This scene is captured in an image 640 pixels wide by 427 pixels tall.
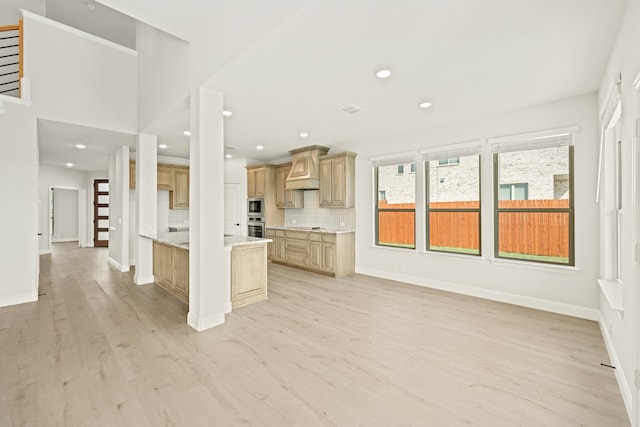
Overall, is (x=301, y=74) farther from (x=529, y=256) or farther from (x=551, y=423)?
(x=529, y=256)

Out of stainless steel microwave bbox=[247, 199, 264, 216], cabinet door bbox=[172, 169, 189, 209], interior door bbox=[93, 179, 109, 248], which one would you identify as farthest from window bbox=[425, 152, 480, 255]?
interior door bbox=[93, 179, 109, 248]

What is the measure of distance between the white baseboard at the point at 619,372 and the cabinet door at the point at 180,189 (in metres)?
7.74

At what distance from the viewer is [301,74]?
2986 millimetres

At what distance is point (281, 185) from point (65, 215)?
9.94m

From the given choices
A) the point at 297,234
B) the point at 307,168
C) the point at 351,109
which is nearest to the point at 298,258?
the point at 297,234

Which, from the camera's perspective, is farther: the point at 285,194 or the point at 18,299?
the point at 285,194

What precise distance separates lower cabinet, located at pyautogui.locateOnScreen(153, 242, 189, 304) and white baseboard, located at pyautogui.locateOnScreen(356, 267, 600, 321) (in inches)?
138

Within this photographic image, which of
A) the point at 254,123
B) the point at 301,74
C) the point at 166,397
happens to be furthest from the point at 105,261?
the point at 301,74

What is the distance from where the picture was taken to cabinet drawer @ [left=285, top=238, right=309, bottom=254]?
631cm

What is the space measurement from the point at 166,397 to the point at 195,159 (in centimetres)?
232

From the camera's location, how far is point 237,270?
396cm

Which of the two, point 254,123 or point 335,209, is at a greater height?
point 254,123

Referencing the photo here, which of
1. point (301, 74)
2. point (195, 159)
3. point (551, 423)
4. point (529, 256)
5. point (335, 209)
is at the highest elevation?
point (301, 74)

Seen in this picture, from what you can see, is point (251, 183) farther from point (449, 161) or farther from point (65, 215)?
point (65, 215)
